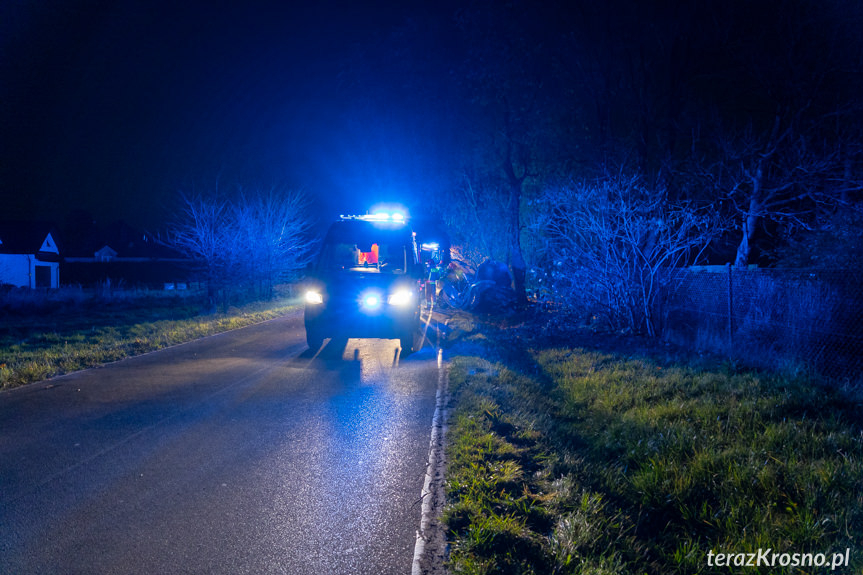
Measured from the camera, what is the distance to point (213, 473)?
4719 mm

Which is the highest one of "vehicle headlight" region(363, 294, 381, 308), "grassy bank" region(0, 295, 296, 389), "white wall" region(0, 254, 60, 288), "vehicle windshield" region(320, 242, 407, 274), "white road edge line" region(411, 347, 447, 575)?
"white wall" region(0, 254, 60, 288)

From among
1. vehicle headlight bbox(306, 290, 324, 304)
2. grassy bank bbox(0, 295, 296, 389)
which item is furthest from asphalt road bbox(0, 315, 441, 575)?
vehicle headlight bbox(306, 290, 324, 304)

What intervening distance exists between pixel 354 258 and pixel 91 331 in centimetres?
896

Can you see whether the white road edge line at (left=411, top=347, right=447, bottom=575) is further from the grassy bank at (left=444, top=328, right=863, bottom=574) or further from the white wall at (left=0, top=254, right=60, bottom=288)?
the white wall at (left=0, top=254, right=60, bottom=288)

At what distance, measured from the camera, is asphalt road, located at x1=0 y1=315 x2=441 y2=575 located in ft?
11.1

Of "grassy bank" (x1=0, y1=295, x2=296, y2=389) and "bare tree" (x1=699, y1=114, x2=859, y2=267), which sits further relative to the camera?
"bare tree" (x1=699, y1=114, x2=859, y2=267)

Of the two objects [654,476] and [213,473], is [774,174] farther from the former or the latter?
[213,473]

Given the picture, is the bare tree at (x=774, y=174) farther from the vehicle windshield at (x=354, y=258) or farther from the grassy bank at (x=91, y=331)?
the grassy bank at (x=91, y=331)

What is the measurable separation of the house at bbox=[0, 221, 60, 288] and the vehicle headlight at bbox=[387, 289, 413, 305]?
126 feet

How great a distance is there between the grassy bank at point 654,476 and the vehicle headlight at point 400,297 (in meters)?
4.20

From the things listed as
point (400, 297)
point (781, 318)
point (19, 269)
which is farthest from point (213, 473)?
A: point (19, 269)

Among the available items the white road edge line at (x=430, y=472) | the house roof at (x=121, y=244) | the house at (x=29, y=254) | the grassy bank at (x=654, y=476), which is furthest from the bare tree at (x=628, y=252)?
the house roof at (x=121, y=244)

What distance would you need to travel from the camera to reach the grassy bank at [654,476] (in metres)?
3.30

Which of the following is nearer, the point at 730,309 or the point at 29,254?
the point at 730,309
